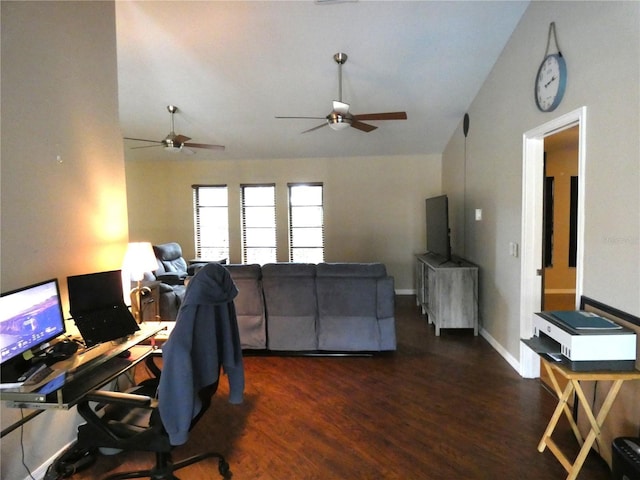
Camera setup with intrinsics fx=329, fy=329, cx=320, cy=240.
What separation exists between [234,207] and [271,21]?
3886 mm

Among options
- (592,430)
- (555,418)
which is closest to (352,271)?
(555,418)

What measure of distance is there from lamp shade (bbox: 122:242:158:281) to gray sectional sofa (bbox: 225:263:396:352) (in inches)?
36.6

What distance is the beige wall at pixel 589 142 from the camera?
1.78 m

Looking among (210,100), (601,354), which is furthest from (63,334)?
(210,100)

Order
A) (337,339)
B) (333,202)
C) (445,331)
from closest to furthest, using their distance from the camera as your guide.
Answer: (337,339), (445,331), (333,202)

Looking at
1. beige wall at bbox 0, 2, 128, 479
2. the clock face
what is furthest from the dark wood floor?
the clock face

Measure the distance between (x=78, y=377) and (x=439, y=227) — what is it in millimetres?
4072

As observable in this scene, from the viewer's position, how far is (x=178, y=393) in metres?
1.54

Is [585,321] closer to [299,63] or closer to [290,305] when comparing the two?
[290,305]

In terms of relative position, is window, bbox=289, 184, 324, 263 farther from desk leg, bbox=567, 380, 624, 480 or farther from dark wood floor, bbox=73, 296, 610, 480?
desk leg, bbox=567, 380, 624, 480

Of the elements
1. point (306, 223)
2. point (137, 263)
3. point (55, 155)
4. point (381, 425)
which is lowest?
point (381, 425)

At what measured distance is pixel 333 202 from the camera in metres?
6.30

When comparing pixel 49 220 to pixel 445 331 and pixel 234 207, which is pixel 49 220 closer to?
pixel 445 331

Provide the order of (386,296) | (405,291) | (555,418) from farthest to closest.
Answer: (405,291)
(386,296)
(555,418)
